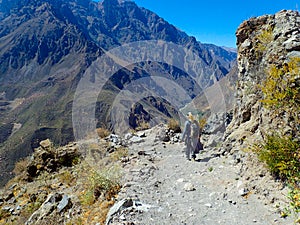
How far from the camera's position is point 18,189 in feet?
48.9

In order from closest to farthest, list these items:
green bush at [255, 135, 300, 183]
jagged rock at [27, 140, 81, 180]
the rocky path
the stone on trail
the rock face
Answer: green bush at [255, 135, 300, 183] < the rocky path < the rock face < the stone on trail < jagged rock at [27, 140, 81, 180]

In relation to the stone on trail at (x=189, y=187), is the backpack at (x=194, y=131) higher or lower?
higher

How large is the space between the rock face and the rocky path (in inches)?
62.6

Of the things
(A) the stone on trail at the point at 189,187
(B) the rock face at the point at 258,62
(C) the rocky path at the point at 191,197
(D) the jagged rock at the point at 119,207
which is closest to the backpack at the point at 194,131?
(C) the rocky path at the point at 191,197

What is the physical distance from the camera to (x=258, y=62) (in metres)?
9.69

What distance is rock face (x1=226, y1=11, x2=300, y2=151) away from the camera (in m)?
7.78

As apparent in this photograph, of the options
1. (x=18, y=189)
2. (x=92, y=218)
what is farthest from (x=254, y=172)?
(x=18, y=189)

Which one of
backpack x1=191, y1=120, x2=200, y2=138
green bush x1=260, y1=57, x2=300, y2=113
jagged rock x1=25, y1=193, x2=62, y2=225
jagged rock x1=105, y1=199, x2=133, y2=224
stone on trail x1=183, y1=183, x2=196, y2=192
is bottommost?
jagged rock x1=25, y1=193, x2=62, y2=225

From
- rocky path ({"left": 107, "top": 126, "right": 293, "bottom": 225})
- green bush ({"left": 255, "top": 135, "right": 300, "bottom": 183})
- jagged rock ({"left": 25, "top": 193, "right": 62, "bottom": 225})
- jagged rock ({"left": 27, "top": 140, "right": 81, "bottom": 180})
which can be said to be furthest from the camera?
jagged rock ({"left": 27, "top": 140, "right": 81, "bottom": 180})

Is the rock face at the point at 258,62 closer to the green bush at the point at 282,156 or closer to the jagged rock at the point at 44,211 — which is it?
the green bush at the point at 282,156

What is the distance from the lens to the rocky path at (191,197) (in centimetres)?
642

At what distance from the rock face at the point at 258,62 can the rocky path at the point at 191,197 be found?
5.22 feet

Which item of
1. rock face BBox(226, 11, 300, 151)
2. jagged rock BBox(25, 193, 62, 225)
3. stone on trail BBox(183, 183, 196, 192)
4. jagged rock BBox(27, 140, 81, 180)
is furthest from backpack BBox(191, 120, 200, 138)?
jagged rock BBox(27, 140, 81, 180)

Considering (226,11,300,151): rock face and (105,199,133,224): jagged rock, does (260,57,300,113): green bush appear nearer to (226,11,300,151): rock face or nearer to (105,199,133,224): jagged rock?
(226,11,300,151): rock face
